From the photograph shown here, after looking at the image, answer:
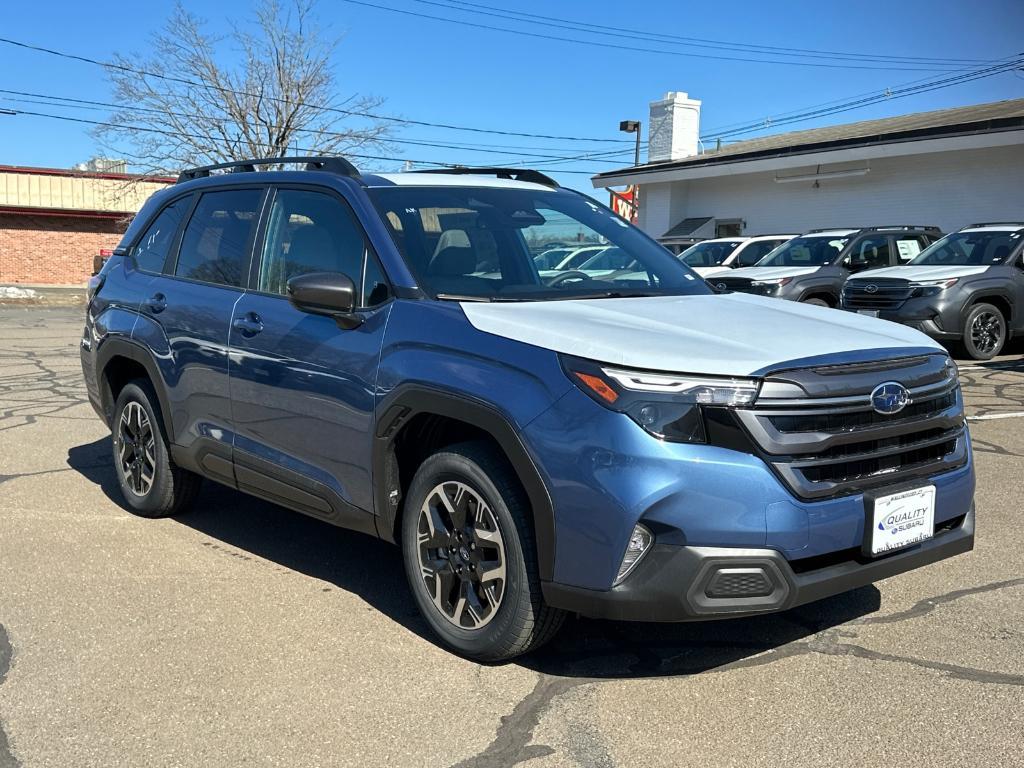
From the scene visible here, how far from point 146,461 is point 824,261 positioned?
12533 mm

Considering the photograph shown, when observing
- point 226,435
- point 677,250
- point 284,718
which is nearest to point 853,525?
point 284,718

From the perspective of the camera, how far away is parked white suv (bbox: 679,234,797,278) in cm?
1838

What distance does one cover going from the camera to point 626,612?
3328mm

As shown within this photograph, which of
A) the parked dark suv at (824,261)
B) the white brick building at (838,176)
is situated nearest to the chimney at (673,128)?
the white brick building at (838,176)

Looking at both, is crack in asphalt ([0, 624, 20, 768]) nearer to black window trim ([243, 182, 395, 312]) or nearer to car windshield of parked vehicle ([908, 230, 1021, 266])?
black window trim ([243, 182, 395, 312])

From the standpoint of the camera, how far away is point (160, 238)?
5.88m

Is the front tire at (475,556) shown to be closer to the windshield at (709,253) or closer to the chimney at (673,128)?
the windshield at (709,253)

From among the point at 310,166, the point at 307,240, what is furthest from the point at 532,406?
the point at 310,166

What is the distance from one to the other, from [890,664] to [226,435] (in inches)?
124

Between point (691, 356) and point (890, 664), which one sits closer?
point (691, 356)

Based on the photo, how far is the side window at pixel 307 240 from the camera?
177 inches

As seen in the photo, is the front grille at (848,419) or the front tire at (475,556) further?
the front tire at (475,556)

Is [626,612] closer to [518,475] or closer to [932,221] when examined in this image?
[518,475]

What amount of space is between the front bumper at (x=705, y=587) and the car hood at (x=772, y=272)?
1219 centimetres
